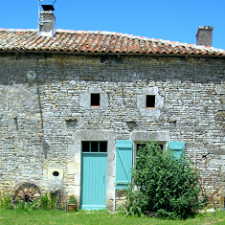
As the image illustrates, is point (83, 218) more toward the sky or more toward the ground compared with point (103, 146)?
more toward the ground

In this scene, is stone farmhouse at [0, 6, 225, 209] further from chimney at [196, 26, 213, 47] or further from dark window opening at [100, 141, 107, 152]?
chimney at [196, 26, 213, 47]

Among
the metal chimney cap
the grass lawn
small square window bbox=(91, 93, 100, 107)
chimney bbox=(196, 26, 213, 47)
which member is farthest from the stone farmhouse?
the metal chimney cap

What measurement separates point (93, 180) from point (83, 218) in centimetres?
133

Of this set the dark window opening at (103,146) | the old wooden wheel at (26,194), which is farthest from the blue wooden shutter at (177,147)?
the old wooden wheel at (26,194)

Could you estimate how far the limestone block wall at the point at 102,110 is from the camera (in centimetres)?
824

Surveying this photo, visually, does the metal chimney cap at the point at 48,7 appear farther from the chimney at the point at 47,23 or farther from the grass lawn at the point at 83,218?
the grass lawn at the point at 83,218

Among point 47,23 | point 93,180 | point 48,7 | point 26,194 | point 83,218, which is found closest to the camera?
point 83,218

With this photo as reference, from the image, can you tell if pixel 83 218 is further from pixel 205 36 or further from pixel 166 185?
pixel 205 36

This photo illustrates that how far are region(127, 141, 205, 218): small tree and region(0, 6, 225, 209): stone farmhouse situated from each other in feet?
2.18

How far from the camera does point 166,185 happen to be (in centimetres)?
721

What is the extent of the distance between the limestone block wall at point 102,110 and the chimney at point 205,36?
1353mm

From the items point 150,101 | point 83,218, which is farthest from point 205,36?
point 83,218

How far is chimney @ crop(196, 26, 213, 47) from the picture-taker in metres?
9.52

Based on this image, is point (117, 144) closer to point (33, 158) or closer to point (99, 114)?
point (99, 114)
